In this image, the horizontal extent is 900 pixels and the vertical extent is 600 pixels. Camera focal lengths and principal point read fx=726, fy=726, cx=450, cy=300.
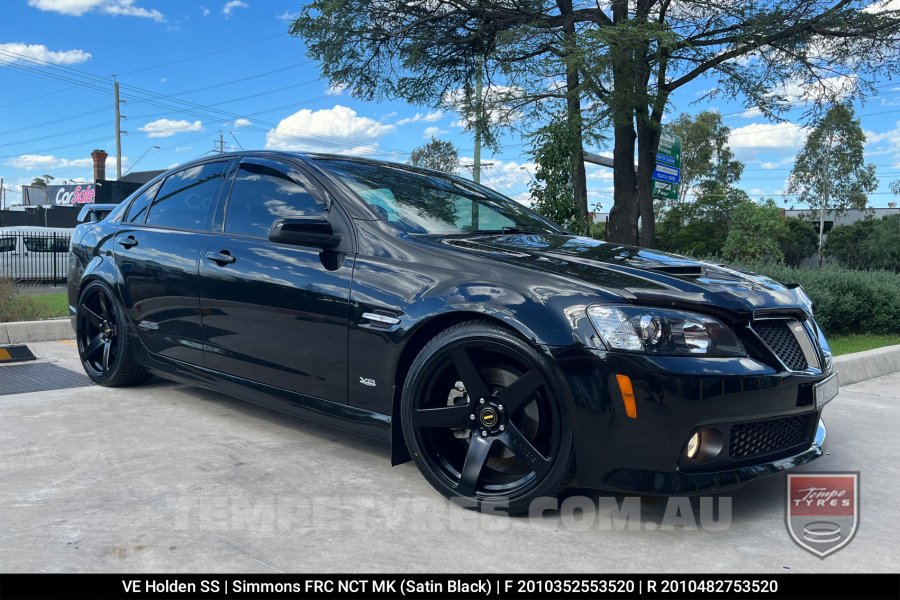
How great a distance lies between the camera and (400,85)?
15312 mm

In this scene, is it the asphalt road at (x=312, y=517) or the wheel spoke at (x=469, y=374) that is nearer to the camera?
the asphalt road at (x=312, y=517)

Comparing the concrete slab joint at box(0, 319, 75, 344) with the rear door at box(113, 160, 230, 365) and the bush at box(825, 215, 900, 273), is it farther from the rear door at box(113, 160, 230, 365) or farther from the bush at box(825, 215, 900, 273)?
the bush at box(825, 215, 900, 273)

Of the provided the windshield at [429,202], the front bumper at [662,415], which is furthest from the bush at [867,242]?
the front bumper at [662,415]

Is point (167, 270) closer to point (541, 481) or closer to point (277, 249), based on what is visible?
point (277, 249)

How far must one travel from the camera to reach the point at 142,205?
197 inches

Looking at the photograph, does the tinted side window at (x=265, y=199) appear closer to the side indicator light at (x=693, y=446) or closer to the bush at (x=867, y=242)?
the side indicator light at (x=693, y=446)

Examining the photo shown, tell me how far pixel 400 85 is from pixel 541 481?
1366 cm

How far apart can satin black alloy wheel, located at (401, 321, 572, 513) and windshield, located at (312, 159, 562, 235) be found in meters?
0.79

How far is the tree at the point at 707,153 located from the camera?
49750 mm

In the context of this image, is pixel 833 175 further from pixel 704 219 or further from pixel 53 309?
pixel 53 309

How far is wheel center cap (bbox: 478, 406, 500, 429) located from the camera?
287cm

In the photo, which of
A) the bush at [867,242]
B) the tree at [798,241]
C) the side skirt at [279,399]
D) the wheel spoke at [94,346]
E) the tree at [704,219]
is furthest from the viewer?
the tree at [798,241]

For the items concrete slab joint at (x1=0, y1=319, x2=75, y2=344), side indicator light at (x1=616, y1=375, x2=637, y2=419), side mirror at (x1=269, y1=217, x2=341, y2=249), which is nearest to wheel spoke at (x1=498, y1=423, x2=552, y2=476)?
side indicator light at (x1=616, y1=375, x2=637, y2=419)
